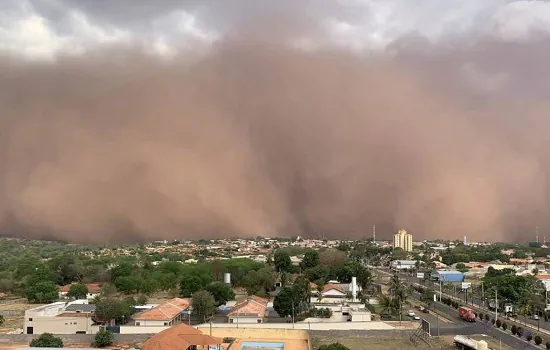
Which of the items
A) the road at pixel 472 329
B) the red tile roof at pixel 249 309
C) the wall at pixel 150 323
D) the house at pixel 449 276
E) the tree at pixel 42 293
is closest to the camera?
the road at pixel 472 329

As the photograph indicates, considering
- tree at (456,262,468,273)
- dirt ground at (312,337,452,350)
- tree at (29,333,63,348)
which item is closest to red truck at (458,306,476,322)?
dirt ground at (312,337,452,350)

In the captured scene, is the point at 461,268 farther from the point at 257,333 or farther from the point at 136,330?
the point at 136,330

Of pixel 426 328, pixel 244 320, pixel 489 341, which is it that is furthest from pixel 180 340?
pixel 489 341

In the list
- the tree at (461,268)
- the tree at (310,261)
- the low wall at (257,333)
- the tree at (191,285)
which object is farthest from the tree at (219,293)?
the tree at (461,268)

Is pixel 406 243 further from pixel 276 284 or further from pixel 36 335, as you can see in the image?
pixel 36 335

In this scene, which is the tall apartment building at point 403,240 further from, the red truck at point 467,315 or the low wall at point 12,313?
the low wall at point 12,313

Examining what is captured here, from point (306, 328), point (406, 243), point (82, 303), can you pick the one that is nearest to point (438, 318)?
point (306, 328)
